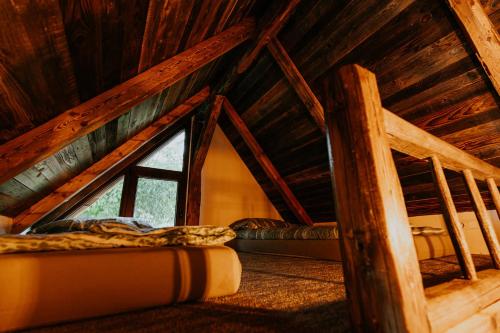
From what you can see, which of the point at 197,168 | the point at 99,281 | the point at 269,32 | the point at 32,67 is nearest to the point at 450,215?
the point at 99,281

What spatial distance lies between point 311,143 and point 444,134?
5.19 feet

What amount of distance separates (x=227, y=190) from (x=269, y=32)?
2.92 meters

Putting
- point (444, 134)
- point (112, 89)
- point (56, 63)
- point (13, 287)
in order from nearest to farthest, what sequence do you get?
point (13, 287) → point (56, 63) → point (112, 89) → point (444, 134)

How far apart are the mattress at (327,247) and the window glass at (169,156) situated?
2251 millimetres

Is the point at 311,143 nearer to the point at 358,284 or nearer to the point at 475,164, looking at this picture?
the point at 475,164

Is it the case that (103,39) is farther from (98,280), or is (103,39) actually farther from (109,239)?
(98,280)

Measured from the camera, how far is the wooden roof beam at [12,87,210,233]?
97.1 inches

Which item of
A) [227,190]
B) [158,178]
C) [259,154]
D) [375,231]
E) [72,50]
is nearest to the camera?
[375,231]

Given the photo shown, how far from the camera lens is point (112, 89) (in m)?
1.78

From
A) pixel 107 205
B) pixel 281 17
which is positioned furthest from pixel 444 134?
pixel 107 205

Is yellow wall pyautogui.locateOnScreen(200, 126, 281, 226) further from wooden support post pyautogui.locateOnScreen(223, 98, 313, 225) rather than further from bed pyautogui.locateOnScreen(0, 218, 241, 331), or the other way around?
bed pyautogui.locateOnScreen(0, 218, 241, 331)

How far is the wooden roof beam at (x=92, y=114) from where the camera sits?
1493mm

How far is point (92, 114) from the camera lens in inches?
65.9

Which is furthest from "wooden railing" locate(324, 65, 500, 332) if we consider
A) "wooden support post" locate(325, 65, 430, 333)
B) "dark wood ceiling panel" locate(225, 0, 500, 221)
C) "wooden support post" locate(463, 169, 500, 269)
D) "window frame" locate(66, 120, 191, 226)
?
"window frame" locate(66, 120, 191, 226)
